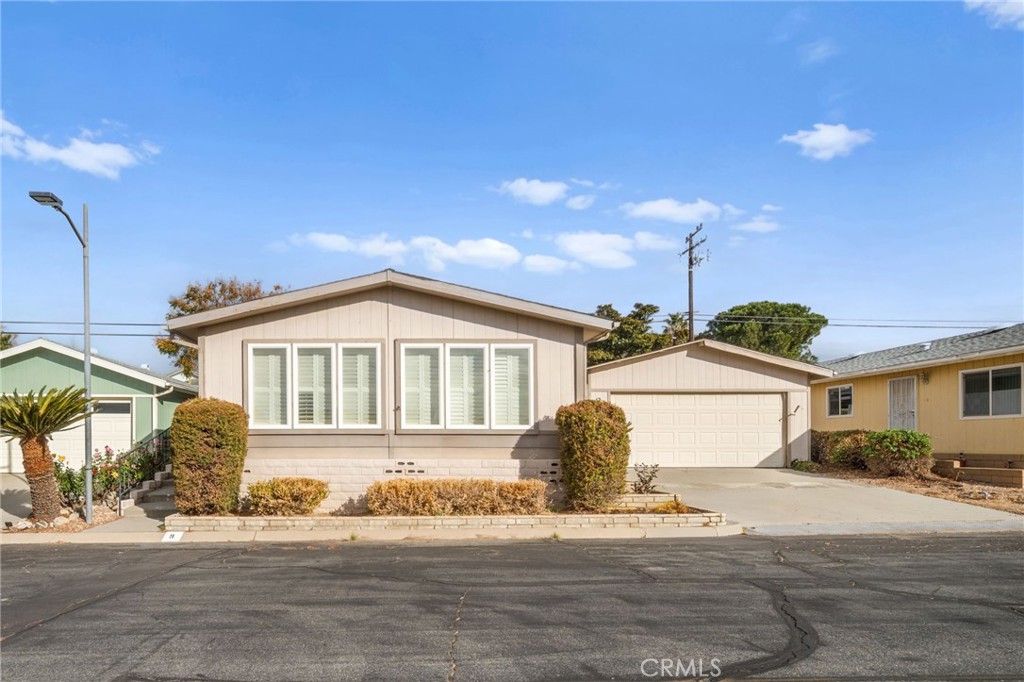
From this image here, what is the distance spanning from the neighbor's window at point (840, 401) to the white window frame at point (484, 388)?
16.9 m

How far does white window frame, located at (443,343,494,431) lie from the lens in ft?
43.4

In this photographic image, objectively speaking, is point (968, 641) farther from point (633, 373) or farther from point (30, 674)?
point (633, 373)

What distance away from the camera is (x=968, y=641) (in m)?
6.02

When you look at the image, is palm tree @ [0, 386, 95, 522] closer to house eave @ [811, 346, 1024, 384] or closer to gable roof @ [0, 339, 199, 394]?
gable roof @ [0, 339, 199, 394]

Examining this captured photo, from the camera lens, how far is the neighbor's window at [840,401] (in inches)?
1001

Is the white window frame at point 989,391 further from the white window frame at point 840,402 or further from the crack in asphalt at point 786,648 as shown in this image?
the crack in asphalt at point 786,648

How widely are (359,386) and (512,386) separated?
109 inches

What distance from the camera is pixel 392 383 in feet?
43.6

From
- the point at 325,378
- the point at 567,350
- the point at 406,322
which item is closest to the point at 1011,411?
the point at 567,350

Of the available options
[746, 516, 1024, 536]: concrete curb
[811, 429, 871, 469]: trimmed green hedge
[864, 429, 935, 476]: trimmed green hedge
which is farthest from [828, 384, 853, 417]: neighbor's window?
[746, 516, 1024, 536]: concrete curb

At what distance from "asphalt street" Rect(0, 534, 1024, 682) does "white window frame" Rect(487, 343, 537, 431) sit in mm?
3285

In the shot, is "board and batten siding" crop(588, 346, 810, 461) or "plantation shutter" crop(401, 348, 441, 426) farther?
"board and batten siding" crop(588, 346, 810, 461)

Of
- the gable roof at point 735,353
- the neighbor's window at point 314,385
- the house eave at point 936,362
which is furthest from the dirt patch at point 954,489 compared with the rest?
the neighbor's window at point 314,385

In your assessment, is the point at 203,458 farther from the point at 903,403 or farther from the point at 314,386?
the point at 903,403
